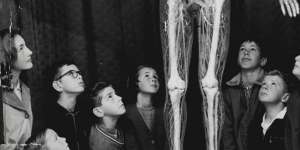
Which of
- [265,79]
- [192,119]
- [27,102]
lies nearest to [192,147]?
[192,119]

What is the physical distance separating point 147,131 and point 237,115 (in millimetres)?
756

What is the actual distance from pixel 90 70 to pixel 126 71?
1.08ft

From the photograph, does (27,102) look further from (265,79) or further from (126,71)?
(265,79)

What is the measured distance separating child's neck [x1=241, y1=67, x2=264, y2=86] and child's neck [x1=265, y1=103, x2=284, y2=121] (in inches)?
12.7

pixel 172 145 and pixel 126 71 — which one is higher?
pixel 126 71

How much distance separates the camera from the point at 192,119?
773cm

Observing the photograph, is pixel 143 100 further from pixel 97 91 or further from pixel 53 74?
pixel 53 74

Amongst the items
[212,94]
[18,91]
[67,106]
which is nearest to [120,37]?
[67,106]

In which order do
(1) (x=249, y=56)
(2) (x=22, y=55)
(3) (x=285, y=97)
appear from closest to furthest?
(3) (x=285, y=97), (2) (x=22, y=55), (1) (x=249, y=56)

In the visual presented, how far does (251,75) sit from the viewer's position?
753 cm

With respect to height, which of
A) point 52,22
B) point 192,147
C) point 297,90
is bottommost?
point 192,147

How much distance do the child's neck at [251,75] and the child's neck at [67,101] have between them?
4.71 ft

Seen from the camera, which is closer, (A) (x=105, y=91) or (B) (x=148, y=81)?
(A) (x=105, y=91)

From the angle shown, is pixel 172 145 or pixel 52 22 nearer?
pixel 172 145
